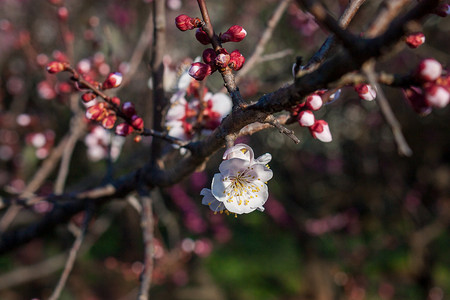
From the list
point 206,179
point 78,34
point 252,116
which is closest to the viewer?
point 252,116

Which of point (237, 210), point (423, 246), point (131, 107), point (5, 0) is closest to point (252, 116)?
point (237, 210)

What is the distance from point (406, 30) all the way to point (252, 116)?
0.38 meters

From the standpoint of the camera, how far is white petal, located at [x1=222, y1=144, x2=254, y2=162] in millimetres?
892

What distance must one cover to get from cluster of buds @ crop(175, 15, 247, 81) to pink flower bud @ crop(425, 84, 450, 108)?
456 mm

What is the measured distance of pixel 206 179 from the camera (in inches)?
187

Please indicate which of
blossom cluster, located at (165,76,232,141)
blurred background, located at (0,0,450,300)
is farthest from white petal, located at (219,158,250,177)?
blurred background, located at (0,0,450,300)

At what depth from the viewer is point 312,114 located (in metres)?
0.98

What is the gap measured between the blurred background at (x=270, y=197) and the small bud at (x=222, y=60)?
227 centimetres

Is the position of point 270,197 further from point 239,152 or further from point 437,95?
point 437,95

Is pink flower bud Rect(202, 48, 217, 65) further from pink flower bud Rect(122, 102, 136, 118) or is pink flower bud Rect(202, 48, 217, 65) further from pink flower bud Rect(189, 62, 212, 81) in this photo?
pink flower bud Rect(122, 102, 136, 118)

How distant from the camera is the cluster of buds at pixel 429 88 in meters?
0.64

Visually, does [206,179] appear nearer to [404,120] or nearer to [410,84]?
[404,120]

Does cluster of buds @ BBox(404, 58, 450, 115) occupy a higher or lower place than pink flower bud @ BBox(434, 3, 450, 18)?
lower

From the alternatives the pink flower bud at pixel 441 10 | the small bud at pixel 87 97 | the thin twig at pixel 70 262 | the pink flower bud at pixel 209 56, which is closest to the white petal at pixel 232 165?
the pink flower bud at pixel 209 56
